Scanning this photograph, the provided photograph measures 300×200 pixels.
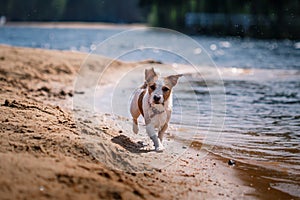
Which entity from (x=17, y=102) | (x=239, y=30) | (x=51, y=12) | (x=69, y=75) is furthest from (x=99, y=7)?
(x=17, y=102)

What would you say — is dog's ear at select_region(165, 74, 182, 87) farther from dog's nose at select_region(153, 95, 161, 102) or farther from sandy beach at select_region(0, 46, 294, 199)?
sandy beach at select_region(0, 46, 294, 199)

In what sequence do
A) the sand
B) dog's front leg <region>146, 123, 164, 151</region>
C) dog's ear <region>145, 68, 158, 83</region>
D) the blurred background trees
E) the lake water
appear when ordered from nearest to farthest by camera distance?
the sand
dog's ear <region>145, 68, 158, 83</region>
dog's front leg <region>146, 123, 164, 151</region>
the lake water
the blurred background trees

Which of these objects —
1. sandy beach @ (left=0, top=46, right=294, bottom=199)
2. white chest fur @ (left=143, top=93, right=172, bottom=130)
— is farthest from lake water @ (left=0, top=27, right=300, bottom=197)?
white chest fur @ (left=143, top=93, right=172, bottom=130)

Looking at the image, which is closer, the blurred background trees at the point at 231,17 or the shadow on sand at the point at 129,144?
the shadow on sand at the point at 129,144

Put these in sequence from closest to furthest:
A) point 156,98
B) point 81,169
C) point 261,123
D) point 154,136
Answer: point 81,169 → point 156,98 → point 154,136 → point 261,123

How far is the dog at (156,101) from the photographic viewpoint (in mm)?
5965

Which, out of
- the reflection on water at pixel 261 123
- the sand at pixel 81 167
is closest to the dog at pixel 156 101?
the sand at pixel 81 167

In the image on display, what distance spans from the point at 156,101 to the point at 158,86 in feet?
0.65

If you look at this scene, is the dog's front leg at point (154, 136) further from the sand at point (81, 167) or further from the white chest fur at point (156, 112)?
the sand at point (81, 167)

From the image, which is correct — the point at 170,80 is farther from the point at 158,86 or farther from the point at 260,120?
the point at 260,120

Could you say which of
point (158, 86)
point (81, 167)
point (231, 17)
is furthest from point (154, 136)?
point (231, 17)

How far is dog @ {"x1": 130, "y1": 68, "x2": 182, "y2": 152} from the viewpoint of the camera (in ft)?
19.6

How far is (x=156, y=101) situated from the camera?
5.93 m

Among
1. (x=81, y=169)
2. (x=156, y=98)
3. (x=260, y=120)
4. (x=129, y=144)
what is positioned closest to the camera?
(x=81, y=169)
